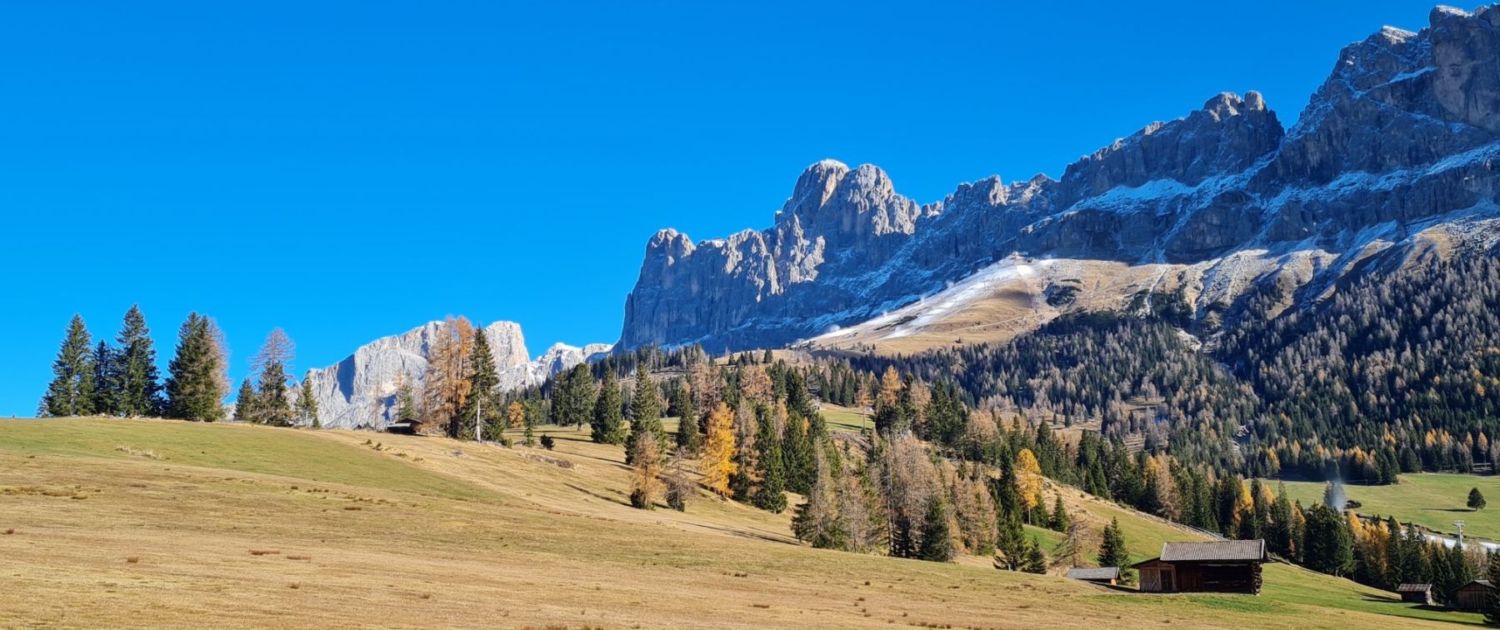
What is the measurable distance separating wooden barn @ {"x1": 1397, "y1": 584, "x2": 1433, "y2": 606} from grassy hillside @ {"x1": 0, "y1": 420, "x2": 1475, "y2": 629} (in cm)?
2702

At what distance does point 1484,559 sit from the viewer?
522ft

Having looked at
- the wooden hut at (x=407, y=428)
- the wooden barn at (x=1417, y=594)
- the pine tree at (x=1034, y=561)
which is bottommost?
the wooden barn at (x=1417, y=594)

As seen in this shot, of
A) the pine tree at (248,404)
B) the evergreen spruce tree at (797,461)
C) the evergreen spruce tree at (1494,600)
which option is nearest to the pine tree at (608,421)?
the evergreen spruce tree at (797,461)

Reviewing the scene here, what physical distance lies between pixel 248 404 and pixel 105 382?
17.7m

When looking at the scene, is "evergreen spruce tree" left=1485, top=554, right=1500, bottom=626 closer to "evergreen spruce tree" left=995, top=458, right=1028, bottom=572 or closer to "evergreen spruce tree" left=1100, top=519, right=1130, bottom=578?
"evergreen spruce tree" left=1100, top=519, right=1130, bottom=578

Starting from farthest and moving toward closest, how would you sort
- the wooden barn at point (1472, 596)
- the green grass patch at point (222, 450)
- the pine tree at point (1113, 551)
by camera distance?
the pine tree at point (1113, 551) → the wooden barn at point (1472, 596) → the green grass patch at point (222, 450)

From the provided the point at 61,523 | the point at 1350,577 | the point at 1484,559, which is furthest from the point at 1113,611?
the point at 1484,559

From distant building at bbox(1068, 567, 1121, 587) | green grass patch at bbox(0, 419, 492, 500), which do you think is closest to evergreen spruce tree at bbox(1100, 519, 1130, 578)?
distant building at bbox(1068, 567, 1121, 587)

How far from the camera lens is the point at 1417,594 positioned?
120 m

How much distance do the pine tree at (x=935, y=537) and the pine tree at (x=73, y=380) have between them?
9265 cm

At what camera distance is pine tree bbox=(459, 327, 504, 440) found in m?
124

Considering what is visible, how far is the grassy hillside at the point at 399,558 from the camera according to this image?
32.3m

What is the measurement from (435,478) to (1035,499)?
97629mm

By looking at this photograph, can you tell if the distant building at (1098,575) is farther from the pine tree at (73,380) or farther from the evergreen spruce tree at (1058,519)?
the pine tree at (73,380)
